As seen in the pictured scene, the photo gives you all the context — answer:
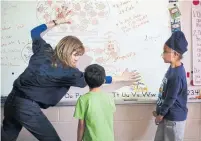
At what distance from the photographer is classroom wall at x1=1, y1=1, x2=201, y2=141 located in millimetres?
2342

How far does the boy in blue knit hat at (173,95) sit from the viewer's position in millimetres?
2068

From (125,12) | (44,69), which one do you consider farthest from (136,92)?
(44,69)

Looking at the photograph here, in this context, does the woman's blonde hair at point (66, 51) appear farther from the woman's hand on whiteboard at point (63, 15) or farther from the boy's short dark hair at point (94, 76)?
the woman's hand on whiteboard at point (63, 15)

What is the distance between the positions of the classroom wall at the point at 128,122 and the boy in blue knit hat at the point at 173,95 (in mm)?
149

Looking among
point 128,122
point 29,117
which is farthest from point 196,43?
point 29,117

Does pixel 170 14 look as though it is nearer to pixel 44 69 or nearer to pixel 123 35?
pixel 123 35

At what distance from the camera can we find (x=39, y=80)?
1.93m

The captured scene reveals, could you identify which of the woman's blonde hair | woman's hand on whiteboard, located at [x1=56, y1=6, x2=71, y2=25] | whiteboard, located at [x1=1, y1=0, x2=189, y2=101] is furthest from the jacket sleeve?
woman's hand on whiteboard, located at [x1=56, y1=6, x2=71, y2=25]

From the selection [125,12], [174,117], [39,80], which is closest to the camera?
[39,80]

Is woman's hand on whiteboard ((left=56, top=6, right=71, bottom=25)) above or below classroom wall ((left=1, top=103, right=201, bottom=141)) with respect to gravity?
above

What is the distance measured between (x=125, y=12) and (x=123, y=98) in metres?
0.71

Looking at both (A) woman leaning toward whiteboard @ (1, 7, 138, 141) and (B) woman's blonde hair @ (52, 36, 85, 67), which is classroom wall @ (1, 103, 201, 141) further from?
(B) woman's blonde hair @ (52, 36, 85, 67)

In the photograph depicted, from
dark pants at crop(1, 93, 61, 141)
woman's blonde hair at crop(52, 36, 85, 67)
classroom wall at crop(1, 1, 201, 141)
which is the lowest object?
classroom wall at crop(1, 1, 201, 141)

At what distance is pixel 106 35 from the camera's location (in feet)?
7.44
